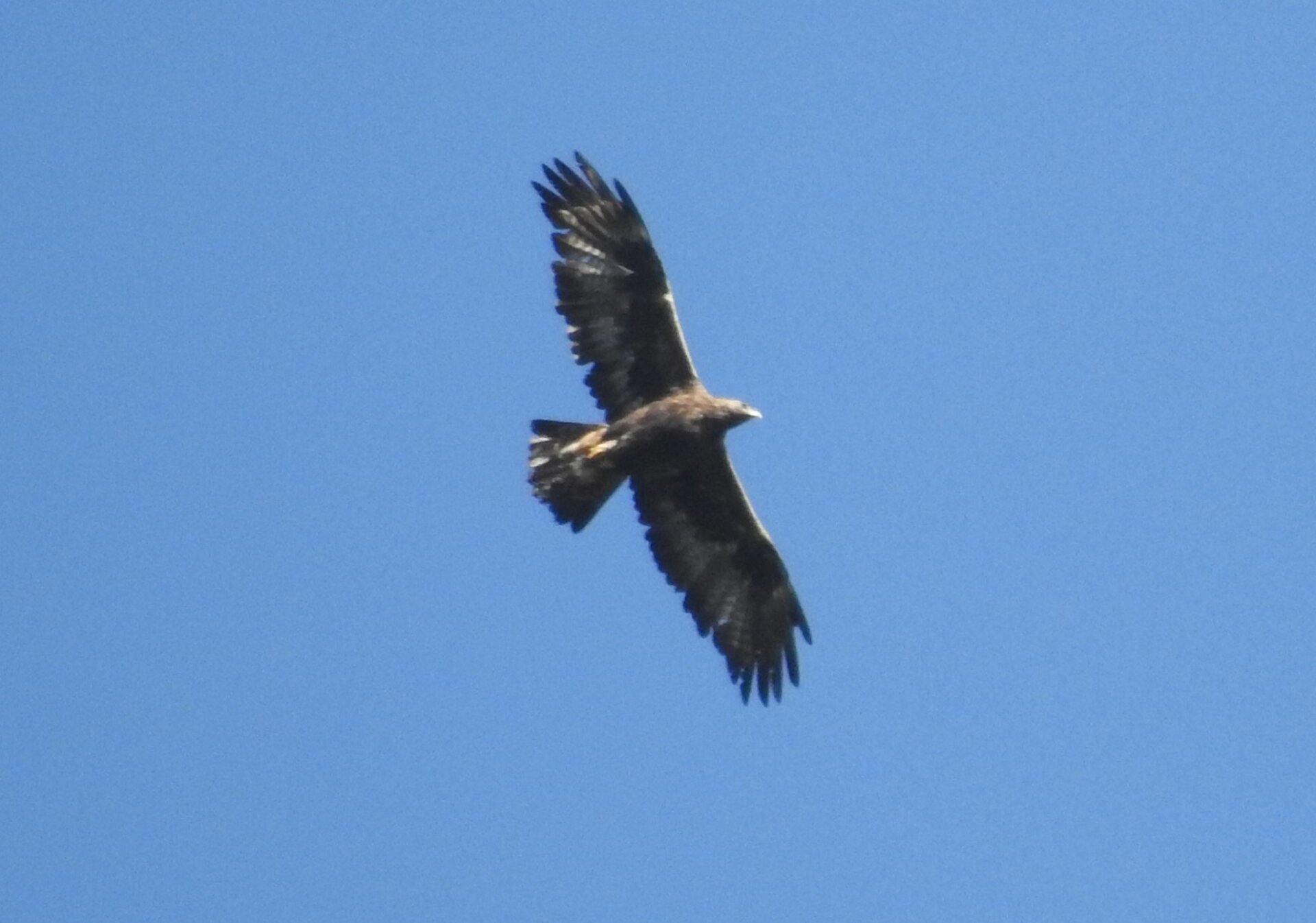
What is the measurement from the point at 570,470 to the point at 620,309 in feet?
3.84

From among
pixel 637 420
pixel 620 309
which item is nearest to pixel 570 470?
pixel 637 420

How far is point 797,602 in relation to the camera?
57.7ft

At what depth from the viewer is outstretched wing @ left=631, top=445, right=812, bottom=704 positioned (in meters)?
17.2

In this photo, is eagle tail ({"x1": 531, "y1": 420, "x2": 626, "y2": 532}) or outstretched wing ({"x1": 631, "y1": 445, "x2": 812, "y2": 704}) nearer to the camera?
eagle tail ({"x1": 531, "y1": 420, "x2": 626, "y2": 532})

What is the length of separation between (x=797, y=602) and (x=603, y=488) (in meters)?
1.88

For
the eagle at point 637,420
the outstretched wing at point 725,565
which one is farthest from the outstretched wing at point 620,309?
the outstretched wing at point 725,565

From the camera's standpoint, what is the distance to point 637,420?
16.6 meters

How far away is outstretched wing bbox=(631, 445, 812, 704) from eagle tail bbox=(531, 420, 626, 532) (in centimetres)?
51

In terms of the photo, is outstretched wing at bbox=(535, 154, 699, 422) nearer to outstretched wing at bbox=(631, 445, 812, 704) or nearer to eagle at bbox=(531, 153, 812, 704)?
eagle at bbox=(531, 153, 812, 704)

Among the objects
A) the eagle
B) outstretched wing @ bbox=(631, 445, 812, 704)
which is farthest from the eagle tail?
outstretched wing @ bbox=(631, 445, 812, 704)

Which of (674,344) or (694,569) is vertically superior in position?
(674,344)

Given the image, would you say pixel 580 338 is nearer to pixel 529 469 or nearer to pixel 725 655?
pixel 529 469

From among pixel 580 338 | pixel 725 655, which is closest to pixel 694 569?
pixel 725 655

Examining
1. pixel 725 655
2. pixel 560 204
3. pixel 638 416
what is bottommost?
pixel 725 655
